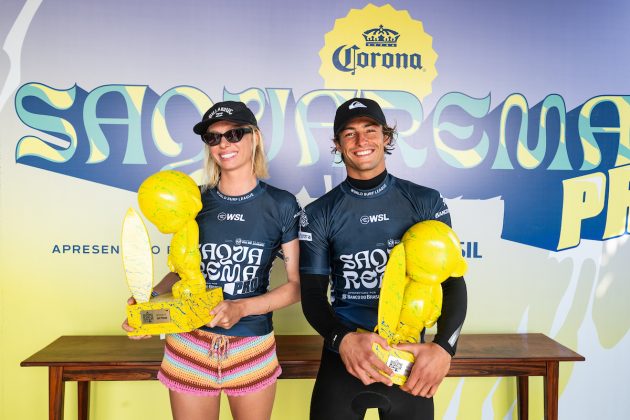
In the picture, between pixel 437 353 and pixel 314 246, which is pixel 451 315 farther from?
pixel 314 246

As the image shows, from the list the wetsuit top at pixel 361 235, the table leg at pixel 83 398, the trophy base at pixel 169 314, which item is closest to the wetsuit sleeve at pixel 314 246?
the wetsuit top at pixel 361 235

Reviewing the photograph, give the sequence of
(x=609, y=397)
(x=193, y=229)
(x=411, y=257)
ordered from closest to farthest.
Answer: (x=411, y=257) → (x=193, y=229) → (x=609, y=397)

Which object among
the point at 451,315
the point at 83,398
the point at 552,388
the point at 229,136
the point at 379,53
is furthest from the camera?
the point at 379,53

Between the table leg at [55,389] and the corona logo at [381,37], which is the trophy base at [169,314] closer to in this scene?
the table leg at [55,389]

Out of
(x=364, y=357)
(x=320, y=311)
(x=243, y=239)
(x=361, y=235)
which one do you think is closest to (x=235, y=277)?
(x=243, y=239)

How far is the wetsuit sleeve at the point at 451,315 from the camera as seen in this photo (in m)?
1.39

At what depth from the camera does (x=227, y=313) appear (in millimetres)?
1557

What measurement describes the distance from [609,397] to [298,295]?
83.6 inches

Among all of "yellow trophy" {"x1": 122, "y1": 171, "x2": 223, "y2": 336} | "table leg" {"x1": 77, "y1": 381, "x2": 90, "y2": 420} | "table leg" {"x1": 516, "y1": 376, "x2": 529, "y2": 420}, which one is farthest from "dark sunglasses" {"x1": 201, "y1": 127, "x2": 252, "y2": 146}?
"table leg" {"x1": 516, "y1": 376, "x2": 529, "y2": 420}

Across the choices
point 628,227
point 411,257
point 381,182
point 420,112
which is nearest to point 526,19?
point 420,112

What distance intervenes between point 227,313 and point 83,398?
1.43 m

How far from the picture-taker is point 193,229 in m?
1.59

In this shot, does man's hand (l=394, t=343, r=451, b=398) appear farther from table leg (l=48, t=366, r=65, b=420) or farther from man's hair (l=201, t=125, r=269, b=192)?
table leg (l=48, t=366, r=65, b=420)

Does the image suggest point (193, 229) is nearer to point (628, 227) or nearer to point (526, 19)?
point (526, 19)
